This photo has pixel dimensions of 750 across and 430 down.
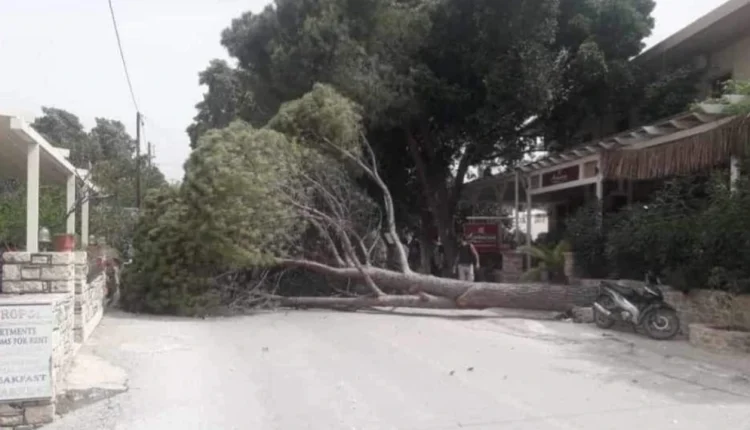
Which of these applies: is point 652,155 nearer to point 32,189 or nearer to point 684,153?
point 684,153

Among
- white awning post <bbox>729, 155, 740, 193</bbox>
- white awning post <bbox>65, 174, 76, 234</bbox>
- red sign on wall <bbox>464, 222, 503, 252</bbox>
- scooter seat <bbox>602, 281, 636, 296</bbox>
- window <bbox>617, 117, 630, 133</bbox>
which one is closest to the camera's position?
white awning post <bbox>729, 155, 740, 193</bbox>

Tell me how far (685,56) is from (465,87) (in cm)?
595

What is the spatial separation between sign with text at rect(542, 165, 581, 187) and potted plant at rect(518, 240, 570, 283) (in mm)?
2010

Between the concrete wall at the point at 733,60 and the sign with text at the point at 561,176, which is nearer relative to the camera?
the concrete wall at the point at 733,60

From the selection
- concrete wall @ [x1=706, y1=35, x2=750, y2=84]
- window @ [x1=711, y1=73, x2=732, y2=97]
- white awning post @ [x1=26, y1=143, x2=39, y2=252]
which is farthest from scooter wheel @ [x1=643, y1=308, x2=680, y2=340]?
white awning post @ [x1=26, y1=143, x2=39, y2=252]

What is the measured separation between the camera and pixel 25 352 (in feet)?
24.1

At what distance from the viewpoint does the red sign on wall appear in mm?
25906

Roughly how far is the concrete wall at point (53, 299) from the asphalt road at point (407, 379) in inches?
11.3

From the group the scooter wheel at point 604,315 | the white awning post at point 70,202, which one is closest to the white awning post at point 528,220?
the scooter wheel at point 604,315

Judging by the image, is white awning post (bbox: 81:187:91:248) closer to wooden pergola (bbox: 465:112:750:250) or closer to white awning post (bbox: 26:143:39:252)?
white awning post (bbox: 26:143:39:252)

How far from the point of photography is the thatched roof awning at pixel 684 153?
1252cm

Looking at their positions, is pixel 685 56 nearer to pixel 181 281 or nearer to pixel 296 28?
pixel 296 28

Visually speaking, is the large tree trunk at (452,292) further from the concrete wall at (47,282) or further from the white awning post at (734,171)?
the concrete wall at (47,282)

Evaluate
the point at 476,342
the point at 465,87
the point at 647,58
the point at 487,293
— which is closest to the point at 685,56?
the point at 647,58
